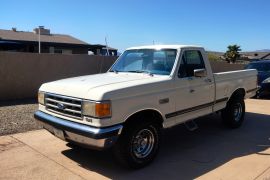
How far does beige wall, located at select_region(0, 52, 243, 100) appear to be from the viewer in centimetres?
1143

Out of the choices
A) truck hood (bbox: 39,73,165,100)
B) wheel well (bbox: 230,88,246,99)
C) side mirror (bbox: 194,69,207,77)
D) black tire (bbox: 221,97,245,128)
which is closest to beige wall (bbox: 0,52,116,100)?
truck hood (bbox: 39,73,165,100)

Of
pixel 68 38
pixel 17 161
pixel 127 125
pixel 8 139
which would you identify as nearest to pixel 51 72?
pixel 8 139

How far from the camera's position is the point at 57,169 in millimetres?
5285

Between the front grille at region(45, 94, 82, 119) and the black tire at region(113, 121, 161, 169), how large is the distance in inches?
28.9

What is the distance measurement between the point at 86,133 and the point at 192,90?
7.73ft

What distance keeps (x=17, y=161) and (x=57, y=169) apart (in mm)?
850

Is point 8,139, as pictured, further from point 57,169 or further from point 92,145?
point 92,145

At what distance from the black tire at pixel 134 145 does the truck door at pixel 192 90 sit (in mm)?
653

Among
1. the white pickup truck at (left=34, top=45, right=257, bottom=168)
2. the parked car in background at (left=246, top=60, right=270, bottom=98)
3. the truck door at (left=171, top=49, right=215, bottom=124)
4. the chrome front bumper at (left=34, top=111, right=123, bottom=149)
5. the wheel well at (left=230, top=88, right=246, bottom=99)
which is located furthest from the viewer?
the parked car in background at (left=246, top=60, right=270, bottom=98)

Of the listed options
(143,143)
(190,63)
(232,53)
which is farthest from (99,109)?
(232,53)

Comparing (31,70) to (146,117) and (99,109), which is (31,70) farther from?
(99,109)

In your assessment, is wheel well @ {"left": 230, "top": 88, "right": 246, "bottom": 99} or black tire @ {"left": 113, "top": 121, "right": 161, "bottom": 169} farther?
wheel well @ {"left": 230, "top": 88, "right": 246, "bottom": 99}

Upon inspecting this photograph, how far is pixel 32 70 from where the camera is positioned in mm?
12188

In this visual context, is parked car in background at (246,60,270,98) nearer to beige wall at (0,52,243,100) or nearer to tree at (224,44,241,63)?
beige wall at (0,52,243,100)
